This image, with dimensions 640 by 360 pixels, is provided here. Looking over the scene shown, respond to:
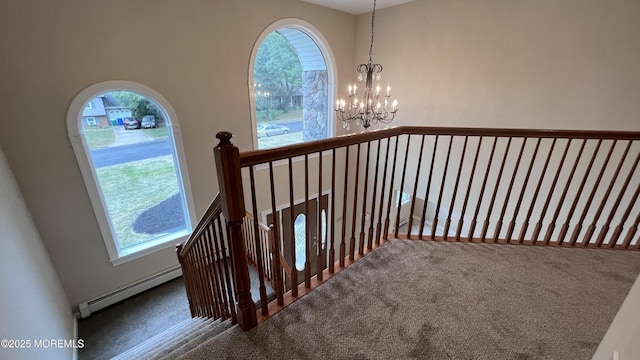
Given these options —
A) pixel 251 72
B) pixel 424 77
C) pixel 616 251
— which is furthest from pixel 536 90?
pixel 251 72

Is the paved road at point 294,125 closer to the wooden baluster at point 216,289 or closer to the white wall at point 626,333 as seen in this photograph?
the wooden baluster at point 216,289


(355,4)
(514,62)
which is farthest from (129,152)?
(514,62)

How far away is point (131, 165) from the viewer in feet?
10.8

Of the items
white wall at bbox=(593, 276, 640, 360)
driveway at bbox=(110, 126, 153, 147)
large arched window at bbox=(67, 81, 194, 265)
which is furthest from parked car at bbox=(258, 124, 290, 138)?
→ white wall at bbox=(593, 276, 640, 360)

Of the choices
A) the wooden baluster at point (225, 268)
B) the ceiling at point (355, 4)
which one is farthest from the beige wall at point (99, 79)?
the wooden baluster at point (225, 268)

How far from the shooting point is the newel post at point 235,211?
1.04m

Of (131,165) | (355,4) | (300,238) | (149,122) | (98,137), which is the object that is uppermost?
(355,4)

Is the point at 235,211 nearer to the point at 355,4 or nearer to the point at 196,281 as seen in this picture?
the point at 196,281

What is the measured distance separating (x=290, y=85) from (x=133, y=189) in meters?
2.98

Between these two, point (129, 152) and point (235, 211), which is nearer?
point (235, 211)

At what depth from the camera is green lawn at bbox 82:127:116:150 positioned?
292 cm

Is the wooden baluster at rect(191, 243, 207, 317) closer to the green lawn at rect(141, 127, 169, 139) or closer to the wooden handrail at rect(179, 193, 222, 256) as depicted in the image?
the wooden handrail at rect(179, 193, 222, 256)

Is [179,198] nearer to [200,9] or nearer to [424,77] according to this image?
[200,9]

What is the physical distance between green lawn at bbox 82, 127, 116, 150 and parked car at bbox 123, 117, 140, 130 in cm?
16
